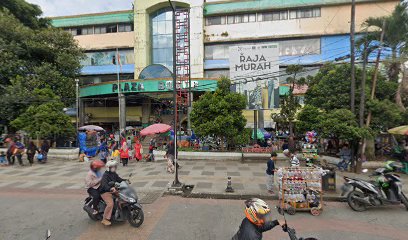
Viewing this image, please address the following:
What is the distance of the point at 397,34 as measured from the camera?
1277 cm

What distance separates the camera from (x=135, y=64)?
31.6m

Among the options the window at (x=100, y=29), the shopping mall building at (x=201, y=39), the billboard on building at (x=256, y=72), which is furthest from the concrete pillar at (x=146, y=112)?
the billboard on building at (x=256, y=72)

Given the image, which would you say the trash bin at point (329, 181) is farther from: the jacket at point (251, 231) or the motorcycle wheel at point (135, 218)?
the motorcycle wheel at point (135, 218)

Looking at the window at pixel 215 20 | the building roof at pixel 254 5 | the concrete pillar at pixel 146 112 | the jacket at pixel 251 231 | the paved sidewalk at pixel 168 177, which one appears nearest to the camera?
the jacket at pixel 251 231

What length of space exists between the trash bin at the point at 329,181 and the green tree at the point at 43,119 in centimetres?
1579

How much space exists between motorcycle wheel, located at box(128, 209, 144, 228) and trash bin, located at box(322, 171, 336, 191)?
631 cm

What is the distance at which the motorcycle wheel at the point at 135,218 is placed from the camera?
589cm

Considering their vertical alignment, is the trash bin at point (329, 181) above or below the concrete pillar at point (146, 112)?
below

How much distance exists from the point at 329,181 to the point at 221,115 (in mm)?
7727

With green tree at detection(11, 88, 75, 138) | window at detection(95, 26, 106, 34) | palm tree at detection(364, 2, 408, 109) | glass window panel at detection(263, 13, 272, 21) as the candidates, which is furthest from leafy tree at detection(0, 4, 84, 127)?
palm tree at detection(364, 2, 408, 109)

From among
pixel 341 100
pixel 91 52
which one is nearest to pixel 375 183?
pixel 341 100

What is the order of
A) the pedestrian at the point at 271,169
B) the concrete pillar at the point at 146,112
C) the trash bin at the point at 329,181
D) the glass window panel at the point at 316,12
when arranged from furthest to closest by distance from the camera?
the concrete pillar at the point at 146,112 → the glass window panel at the point at 316,12 → the trash bin at the point at 329,181 → the pedestrian at the point at 271,169

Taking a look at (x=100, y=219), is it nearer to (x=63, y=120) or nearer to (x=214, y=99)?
(x=214, y=99)

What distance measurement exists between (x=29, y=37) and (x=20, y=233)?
21.2m
